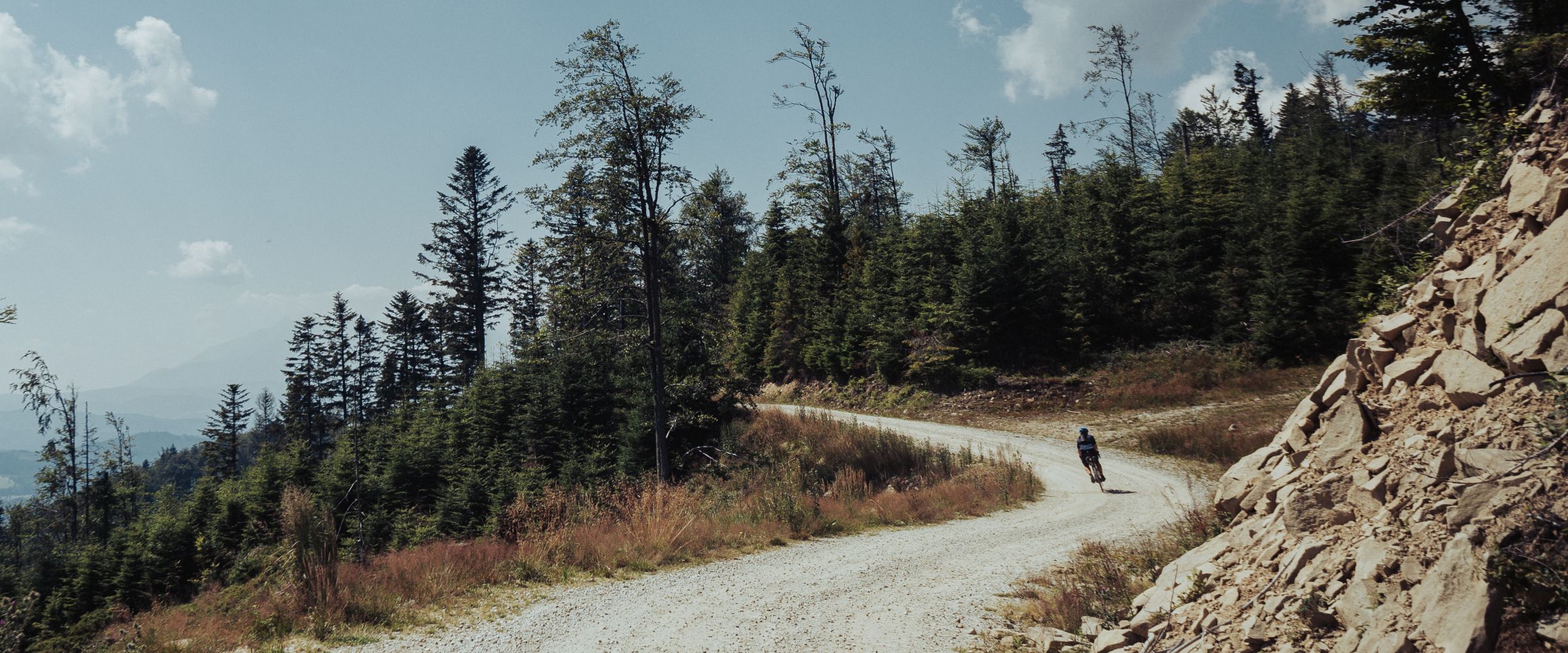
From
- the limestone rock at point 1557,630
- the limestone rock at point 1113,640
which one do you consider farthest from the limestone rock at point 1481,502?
the limestone rock at point 1113,640

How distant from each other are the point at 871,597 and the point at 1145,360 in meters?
26.1

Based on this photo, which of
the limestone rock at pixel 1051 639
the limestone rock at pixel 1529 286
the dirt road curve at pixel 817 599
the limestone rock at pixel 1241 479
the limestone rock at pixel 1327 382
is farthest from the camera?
the dirt road curve at pixel 817 599

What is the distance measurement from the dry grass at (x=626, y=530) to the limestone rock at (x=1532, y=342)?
8.77 m

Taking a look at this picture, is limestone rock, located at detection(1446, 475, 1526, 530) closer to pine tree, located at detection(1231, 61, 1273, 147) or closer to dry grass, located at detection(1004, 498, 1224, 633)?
dry grass, located at detection(1004, 498, 1224, 633)

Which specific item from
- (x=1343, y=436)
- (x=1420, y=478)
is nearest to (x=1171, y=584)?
(x=1343, y=436)

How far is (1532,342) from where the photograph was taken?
4.20m

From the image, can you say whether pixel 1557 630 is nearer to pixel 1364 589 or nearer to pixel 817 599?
pixel 1364 589

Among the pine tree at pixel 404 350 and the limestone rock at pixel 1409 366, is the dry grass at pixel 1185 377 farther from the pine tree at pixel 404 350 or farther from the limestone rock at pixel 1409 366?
the pine tree at pixel 404 350

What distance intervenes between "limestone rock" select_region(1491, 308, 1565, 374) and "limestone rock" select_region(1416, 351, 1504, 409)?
0.12 metres

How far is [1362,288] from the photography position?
2369 cm

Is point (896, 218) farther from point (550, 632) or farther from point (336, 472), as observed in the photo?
point (550, 632)

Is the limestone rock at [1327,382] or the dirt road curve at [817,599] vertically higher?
the limestone rock at [1327,382]

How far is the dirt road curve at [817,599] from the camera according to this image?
6.58 m

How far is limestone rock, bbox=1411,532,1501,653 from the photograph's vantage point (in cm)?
Result: 314
